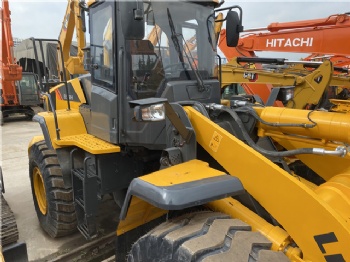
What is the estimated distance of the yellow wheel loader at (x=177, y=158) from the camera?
163 centimetres

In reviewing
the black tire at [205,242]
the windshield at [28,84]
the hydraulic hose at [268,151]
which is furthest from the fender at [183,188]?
the windshield at [28,84]

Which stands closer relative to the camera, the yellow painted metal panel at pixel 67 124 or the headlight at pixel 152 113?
the headlight at pixel 152 113

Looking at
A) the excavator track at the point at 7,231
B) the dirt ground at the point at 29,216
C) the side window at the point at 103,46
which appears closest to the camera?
the side window at the point at 103,46

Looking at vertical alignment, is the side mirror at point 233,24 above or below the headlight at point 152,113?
above

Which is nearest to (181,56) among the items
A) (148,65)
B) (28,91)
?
(148,65)

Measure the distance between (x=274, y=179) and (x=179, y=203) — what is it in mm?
605

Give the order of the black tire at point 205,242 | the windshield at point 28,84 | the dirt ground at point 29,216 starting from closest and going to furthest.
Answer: the black tire at point 205,242, the dirt ground at point 29,216, the windshield at point 28,84

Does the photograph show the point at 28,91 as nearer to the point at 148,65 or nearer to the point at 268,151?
the point at 148,65

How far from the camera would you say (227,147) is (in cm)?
203

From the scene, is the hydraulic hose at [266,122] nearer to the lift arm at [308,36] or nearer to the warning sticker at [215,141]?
the warning sticker at [215,141]

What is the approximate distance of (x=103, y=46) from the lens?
276 centimetres

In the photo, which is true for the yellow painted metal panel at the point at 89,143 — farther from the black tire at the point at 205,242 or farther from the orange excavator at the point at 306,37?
the orange excavator at the point at 306,37

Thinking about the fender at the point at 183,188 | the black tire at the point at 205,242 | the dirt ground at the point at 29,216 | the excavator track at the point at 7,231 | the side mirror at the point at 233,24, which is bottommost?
the dirt ground at the point at 29,216

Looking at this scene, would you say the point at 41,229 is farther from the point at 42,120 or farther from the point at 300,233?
the point at 300,233
